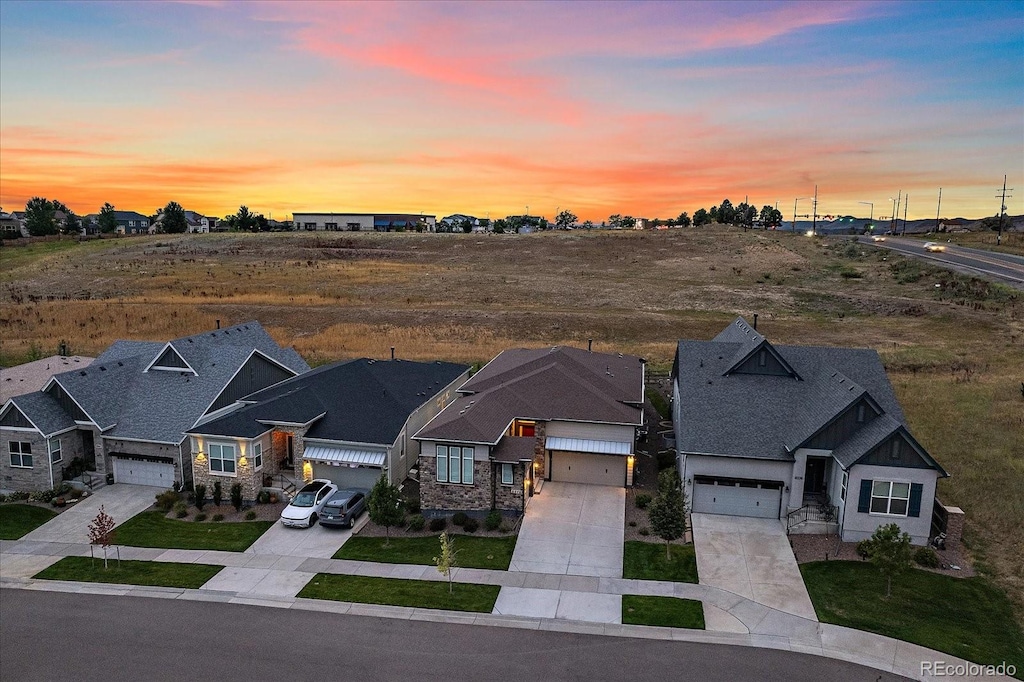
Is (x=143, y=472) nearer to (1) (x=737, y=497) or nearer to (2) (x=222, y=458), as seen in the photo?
(2) (x=222, y=458)

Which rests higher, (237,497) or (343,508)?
(343,508)

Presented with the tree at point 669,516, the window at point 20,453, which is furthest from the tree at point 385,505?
the window at point 20,453

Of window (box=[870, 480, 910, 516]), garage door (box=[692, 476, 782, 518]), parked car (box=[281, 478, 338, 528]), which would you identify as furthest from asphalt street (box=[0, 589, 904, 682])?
garage door (box=[692, 476, 782, 518])

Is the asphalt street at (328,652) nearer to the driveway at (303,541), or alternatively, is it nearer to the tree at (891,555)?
the driveway at (303,541)

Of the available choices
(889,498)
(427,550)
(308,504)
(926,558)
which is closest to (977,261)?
(889,498)

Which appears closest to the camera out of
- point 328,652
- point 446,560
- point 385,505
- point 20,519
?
point 328,652

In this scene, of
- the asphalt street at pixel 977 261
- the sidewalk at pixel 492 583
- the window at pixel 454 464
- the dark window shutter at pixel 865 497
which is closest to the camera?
the sidewalk at pixel 492 583

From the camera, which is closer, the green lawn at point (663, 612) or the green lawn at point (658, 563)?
the green lawn at point (663, 612)
